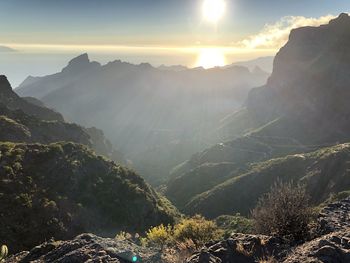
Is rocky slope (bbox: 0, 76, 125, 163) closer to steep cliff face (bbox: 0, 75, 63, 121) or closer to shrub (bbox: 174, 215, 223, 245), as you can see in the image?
steep cliff face (bbox: 0, 75, 63, 121)

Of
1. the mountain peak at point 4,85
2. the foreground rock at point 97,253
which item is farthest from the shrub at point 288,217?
the mountain peak at point 4,85

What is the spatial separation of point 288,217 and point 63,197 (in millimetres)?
53311

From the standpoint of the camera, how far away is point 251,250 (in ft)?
74.4

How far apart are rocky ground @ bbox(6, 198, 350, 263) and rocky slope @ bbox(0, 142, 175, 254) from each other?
105ft

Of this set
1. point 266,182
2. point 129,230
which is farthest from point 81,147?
point 266,182

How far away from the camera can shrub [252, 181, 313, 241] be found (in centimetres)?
2573

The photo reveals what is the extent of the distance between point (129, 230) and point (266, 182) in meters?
98.0

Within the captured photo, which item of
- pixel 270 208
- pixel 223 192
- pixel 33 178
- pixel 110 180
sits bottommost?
pixel 223 192

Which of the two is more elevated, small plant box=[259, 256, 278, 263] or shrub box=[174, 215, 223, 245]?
small plant box=[259, 256, 278, 263]

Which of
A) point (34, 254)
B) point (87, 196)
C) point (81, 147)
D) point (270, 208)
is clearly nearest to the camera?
point (270, 208)

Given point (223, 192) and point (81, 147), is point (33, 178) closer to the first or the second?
point (81, 147)

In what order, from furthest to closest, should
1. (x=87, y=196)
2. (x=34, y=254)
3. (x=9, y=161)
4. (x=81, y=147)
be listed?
(x=81, y=147), (x=87, y=196), (x=9, y=161), (x=34, y=254)

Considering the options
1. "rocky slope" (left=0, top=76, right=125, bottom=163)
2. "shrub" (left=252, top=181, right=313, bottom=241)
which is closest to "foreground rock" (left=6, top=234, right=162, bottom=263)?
"shrub" (left=252, top=181, right=313, bottom=241)

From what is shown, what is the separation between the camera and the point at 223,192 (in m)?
165
